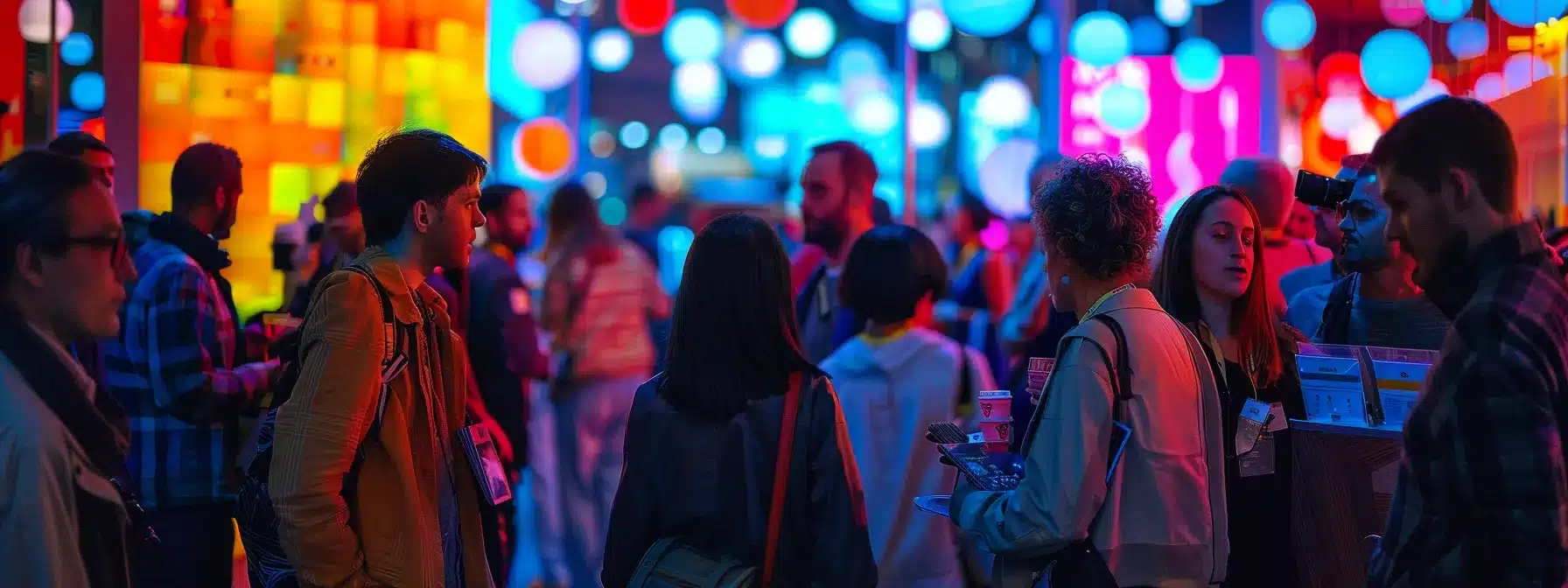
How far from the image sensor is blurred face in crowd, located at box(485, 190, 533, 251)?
5555 mm

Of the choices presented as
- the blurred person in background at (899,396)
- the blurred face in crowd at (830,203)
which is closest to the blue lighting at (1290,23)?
the blurred face in crowd at (830,203)

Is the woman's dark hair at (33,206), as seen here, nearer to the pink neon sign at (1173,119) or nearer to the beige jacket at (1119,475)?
the beige jacket at (1119,475)

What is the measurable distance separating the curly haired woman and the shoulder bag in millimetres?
362

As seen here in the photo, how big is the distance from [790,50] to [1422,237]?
6542mm

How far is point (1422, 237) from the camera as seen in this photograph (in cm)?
174

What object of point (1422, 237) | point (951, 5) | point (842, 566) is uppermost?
point (951, 5)

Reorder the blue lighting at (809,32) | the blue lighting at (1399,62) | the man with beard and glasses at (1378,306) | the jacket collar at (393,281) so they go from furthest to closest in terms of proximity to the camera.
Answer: the blue lighting at (809,32)
the blue lighting at (1399,62)
the man with beard and glasses at (1378,306)
the jacket collar at (393,281)

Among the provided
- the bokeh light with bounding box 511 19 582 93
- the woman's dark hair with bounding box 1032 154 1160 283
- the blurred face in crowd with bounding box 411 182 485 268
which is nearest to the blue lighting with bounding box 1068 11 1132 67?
the bokeh light with bounding box 511 19 582 93

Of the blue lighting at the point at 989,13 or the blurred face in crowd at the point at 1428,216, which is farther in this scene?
the blue lighting at the point at 989,13

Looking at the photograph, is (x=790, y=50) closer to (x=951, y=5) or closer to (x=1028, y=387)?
(x=951, y=5)

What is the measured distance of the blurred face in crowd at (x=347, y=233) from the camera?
14.3 feet

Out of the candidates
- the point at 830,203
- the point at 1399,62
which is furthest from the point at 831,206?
the point at 1399,62

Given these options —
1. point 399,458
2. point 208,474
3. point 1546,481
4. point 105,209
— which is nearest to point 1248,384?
point 1546,481

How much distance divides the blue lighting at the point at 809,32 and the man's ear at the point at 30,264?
20.5 ft
